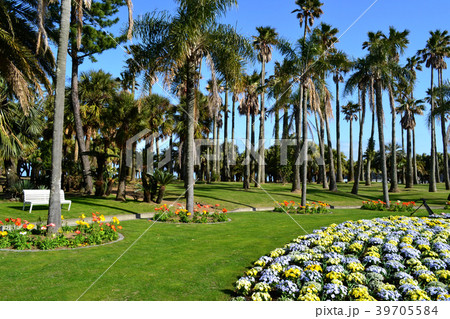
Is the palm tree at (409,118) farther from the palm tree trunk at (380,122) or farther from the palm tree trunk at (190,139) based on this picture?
the palm tree trunk at (190,139)

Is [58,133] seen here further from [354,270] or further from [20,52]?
A: [354,270]

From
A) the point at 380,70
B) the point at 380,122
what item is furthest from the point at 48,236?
the point at 380,70

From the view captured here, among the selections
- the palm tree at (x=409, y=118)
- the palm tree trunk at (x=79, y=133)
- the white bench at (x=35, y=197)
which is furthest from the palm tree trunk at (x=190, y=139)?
the palm tree at (x=409, y=118)

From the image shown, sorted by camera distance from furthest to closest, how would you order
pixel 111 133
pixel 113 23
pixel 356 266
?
pixel 113 23 < pixel 111 133 < pixel 356 266

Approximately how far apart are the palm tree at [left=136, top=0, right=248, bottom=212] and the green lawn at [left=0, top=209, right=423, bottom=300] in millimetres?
5053

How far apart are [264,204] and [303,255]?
15647mm

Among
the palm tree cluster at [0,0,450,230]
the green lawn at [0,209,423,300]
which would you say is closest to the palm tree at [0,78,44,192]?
the palm tree cluster at [0,0,450,230]

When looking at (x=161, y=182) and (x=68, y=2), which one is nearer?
(x=68, y=2)

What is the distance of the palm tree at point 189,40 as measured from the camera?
44.0 feet

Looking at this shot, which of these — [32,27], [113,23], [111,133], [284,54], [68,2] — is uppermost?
[113,23]
